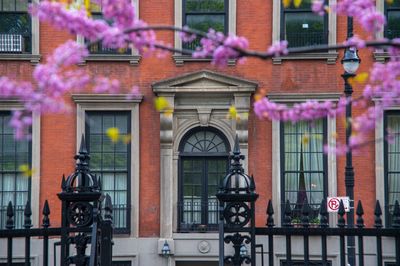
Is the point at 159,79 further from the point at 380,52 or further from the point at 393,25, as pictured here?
the point at 393,25

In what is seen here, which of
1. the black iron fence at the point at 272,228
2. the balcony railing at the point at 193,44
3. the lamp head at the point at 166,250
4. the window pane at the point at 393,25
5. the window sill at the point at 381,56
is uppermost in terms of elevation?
the window pane at the point at 393,25

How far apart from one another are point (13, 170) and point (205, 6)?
23.3 feet

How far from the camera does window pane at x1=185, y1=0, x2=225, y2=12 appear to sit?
87.6 ft

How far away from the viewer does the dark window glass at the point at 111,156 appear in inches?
1047

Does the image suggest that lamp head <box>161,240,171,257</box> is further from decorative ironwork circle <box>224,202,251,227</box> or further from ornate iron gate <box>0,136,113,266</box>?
decorative ironwork circle <box>224,202,251,227</box>

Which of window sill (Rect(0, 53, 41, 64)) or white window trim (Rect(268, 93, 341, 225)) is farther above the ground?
window sill (Rect(0, 53, 41, 64))

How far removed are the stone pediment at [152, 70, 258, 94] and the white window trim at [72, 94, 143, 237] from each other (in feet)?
2.65

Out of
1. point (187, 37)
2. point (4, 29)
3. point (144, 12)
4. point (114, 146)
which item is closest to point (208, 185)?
point (114, 146)

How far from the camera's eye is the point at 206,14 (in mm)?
26641

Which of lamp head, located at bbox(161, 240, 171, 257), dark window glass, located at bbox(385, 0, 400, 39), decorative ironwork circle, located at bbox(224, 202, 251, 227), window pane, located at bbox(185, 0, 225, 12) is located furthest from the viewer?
window pane, located at bbox(185, 0, 225, 12)

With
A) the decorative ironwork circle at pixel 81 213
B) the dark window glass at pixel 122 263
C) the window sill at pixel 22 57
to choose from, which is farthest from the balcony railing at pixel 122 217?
the decorative ironwork circle at pixel 81 213

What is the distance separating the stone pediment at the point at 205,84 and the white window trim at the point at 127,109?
0.81 metres

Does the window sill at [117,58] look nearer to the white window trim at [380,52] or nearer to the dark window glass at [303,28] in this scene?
the dark window glass at [303,28]

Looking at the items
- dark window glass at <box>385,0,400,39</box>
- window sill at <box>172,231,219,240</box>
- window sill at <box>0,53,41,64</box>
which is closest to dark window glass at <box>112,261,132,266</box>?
window sill at <box>172,231,219,240</box>
